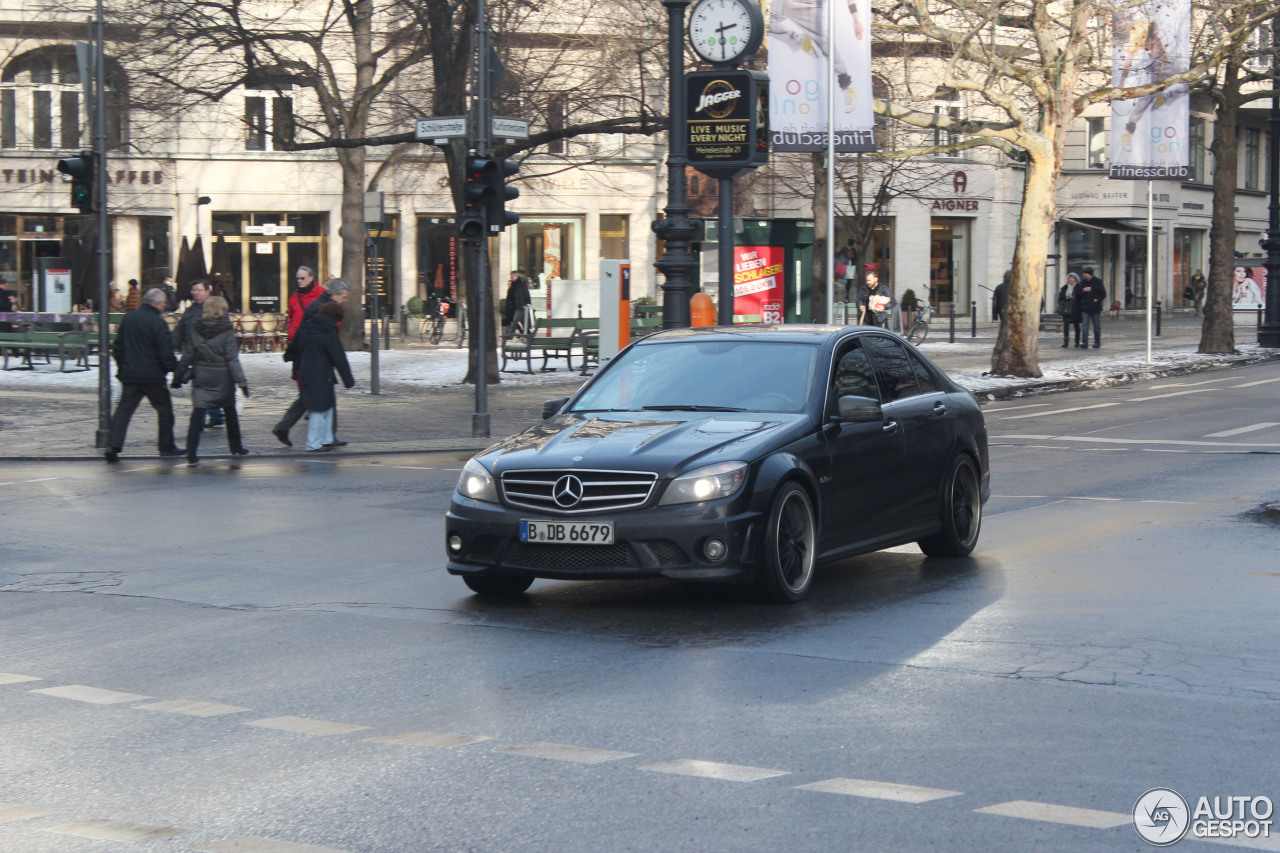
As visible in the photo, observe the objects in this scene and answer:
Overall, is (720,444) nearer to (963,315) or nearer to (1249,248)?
(963,315)

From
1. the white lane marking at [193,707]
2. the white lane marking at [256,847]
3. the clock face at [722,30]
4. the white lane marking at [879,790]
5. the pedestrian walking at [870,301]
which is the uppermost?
the clock face at [722,30]

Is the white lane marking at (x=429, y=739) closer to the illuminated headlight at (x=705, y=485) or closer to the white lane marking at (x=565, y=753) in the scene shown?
the white lane marking at (x=565, y=753)

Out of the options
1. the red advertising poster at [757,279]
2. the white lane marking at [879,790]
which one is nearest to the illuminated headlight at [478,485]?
the white lane marking at [879,790]

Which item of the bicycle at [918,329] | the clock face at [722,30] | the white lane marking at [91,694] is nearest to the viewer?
the white lane marking at [91,694]

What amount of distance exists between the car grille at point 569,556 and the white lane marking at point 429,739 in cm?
229

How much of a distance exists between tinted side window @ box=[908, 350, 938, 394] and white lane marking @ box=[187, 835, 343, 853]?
636 centimetres

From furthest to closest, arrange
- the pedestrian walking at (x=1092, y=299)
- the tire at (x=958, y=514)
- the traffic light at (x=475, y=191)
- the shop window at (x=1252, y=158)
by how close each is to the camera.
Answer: the shop window at (x=1252, y=158)
the pedestrian walking at (x=1092, y=299)
the traffic light at (x=475, y=191)
the tire at (x=958, y=514)

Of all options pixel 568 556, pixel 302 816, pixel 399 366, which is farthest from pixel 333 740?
pixel 399 366

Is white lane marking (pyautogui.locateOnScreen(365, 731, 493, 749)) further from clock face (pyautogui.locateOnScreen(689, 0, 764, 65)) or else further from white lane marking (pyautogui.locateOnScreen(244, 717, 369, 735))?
clock face (pyautogui.locateOnScreen(689, 0, 764, 65))

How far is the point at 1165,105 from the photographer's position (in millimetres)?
29844

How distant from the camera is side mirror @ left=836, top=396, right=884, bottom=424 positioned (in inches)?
350

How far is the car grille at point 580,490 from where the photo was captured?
809 cm

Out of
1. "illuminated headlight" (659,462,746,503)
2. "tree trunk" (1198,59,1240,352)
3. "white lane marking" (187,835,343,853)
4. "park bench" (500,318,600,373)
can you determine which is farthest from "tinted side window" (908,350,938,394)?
"tree trunk" (1198,59,1240,352)

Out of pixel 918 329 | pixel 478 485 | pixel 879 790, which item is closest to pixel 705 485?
pixel 478 485
